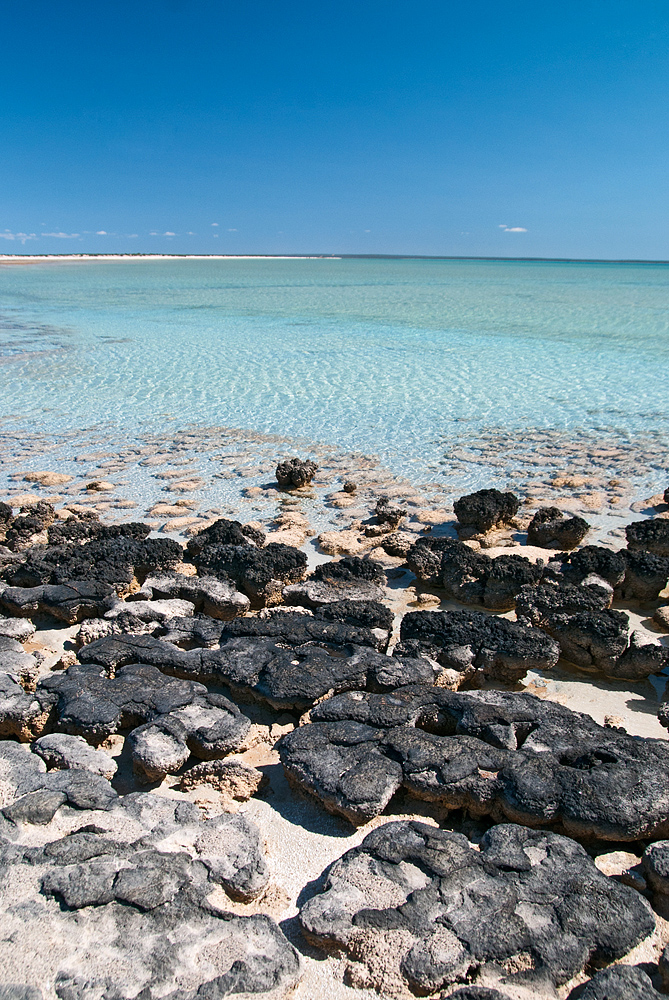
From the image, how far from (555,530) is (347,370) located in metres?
9.45

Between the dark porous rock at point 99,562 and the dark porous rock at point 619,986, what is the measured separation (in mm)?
3944

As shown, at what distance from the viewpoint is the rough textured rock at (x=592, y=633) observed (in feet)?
13.5

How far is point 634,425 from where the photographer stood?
414 inches

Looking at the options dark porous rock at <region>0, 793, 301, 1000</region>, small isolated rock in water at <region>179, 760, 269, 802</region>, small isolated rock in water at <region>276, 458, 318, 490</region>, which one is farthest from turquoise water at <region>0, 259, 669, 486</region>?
dark porous rock at <region>0, 793, 301, 1000</region>

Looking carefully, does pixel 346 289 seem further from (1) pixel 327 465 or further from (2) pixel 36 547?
(2) pixel 36 547

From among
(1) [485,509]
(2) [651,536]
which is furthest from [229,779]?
(2) [651,536]

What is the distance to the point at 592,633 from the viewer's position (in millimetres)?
4195

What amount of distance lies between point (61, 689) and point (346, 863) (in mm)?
1912

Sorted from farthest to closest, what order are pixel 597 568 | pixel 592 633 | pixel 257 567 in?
pixel 257 567
pixel 597 568
pixel 592 633

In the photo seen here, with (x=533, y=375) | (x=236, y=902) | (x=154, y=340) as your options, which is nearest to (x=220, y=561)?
(x=236, y=902)

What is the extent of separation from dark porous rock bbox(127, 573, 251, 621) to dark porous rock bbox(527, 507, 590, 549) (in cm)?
287

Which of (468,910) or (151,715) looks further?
(151,715)

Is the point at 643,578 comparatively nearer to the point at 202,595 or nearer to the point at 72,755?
the point at 202,595

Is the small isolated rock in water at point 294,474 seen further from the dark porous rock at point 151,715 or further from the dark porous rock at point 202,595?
the dark porous rock at point 151,715
